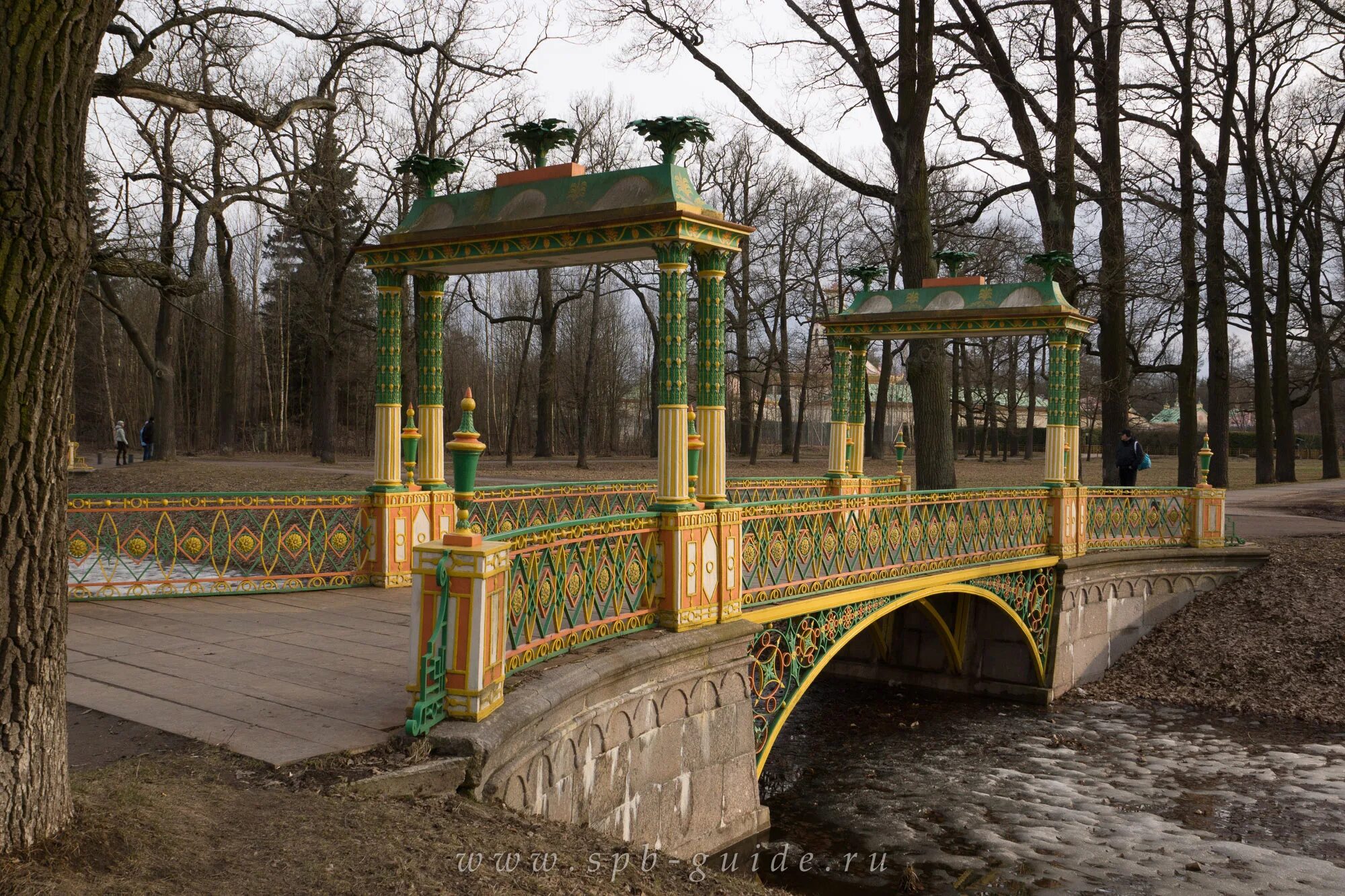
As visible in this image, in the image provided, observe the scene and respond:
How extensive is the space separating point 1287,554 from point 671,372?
13.7 meters

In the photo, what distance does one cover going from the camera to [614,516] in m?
7.48

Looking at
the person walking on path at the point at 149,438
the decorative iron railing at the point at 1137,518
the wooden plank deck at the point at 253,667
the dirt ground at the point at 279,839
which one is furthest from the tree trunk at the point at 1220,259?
the person walking on path at the point at 149,438

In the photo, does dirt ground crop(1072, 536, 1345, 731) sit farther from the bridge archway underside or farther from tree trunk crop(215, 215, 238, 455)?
tree trunk crop(215, 215, 238, 455)

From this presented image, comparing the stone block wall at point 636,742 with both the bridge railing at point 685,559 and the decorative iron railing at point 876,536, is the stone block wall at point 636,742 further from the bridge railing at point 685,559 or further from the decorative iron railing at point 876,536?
the decorative iron railing at point 876,536

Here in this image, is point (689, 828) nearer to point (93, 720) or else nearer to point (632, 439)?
point (93, 720)

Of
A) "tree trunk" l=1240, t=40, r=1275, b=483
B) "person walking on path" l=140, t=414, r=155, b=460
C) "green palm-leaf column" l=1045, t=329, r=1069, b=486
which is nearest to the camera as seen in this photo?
"green palm-leaf column" l=1045, t=329, r=1069, b=486

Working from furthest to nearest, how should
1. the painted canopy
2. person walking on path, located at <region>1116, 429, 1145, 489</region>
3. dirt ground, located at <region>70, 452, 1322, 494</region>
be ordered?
dirt ground, located at <region>70, 452, 1322, 494</region>
person walking on path, located at <region>1116, 429, 1145, 489</region>
the painted canopy

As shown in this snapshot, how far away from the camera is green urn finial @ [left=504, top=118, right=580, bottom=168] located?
8.88m

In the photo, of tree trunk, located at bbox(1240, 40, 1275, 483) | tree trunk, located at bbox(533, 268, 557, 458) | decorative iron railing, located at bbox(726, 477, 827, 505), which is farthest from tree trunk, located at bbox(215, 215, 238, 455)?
tree trunk, located at bbox(1240, 40, 1275, 483)

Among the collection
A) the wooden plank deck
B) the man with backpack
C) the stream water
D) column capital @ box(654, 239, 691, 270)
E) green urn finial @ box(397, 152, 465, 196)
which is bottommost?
the stream water

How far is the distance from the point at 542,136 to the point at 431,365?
2494 mm

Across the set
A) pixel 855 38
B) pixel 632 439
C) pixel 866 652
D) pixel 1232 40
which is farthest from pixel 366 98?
pixel 632 439

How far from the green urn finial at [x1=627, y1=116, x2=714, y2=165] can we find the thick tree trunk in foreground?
4.33 m

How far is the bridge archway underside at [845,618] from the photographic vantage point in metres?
9.56
